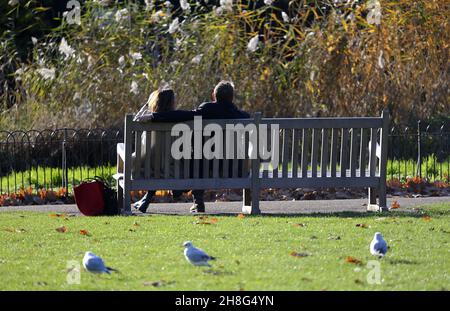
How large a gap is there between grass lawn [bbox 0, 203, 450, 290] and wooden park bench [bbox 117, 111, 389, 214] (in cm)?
50

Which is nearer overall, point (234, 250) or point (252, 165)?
point (234, 250)

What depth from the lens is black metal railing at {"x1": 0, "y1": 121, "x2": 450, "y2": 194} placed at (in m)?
15.0

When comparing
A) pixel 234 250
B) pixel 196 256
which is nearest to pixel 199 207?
pixel 234 250

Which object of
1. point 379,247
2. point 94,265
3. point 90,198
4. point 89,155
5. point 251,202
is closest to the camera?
point 94,265

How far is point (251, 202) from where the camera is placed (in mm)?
11672

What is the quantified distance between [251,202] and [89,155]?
201 inches

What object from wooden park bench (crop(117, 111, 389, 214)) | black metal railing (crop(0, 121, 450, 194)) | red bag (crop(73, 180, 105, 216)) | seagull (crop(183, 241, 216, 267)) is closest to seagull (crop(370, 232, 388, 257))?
seagull (crop(183, 241, 216, 267))

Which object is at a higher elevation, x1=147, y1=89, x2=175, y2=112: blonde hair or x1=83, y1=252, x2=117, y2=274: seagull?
x1=147, y1=89, x2=175, y2=112: blonde hair

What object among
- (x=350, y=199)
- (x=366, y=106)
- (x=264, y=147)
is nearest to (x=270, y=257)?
(x=264, y=147)

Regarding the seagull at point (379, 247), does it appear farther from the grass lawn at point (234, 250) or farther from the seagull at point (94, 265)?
the seagull at point (94, 265)

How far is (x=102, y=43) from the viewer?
60.4 feet

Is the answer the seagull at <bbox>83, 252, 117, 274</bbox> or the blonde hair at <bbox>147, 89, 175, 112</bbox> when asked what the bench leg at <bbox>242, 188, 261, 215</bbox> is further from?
the seagull at <bbox>83, 252, 117, 274</bbox>

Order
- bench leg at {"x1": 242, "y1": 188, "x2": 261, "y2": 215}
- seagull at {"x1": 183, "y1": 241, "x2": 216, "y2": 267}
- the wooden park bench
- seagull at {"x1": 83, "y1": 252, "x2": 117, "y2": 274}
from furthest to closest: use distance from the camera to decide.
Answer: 1. bench leg at {"x1": 242, "y1": 188, "x2": 261, "y2": 215}
2. the wooden park bench
3. seagull at {"x1": 183, "y1": 241, "x2": 216, "y2": 267}
4. seagull at {"x1": 83, "y1": 252, "x2": 117, "y2": 274}

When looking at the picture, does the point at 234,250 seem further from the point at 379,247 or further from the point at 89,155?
the point at 89,155
